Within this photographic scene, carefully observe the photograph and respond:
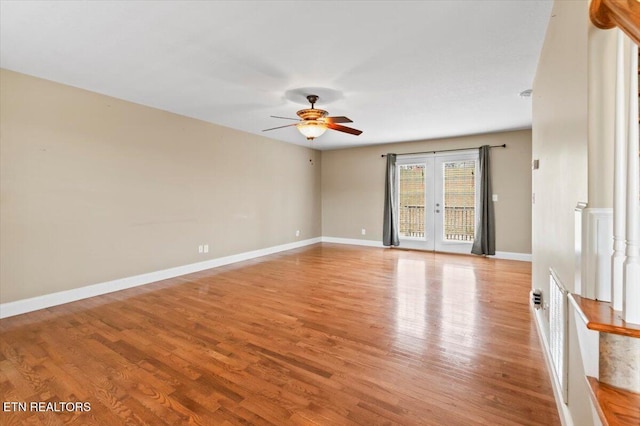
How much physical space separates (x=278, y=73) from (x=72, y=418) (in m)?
3.21

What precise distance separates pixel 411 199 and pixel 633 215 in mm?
6293

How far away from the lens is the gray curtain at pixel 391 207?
7.13 metres

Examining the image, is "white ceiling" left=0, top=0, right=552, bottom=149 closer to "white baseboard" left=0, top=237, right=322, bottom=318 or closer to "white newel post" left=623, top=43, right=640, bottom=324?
"white newel post" left=623, top=43, right=640, bottom=324

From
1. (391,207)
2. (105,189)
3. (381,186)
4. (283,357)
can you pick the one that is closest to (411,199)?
(391,207)

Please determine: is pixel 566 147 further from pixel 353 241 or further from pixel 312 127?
pixel 353 241

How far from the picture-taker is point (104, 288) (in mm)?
3895

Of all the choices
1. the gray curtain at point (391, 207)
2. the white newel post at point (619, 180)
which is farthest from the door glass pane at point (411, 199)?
the white newel post at point (619, 180)

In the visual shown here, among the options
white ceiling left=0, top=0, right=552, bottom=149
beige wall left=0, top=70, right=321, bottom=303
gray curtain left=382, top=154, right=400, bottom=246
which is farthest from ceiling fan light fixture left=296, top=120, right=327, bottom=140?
gray curtain left=382, top=154, right=400, bottom=246

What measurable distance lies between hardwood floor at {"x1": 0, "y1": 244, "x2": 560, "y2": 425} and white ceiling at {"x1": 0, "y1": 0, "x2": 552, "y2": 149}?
257 cm

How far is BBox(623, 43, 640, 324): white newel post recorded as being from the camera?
899 millimetres

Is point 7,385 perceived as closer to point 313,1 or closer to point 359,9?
point 313,1

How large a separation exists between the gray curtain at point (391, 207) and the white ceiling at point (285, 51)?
9.00ft

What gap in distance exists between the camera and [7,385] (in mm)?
1978

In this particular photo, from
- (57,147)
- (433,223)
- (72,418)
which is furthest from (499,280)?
(57,147)
